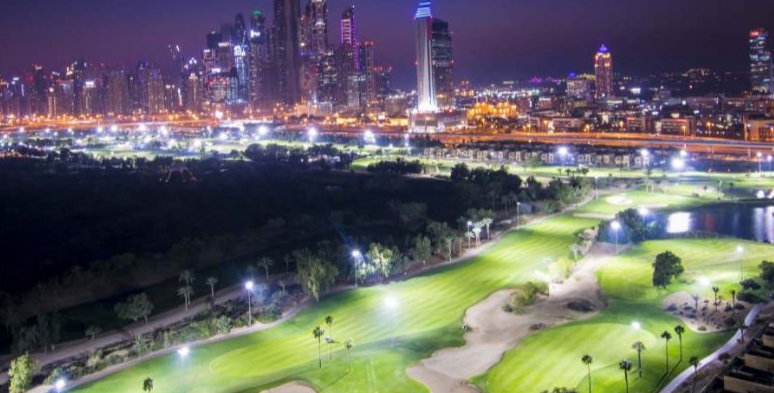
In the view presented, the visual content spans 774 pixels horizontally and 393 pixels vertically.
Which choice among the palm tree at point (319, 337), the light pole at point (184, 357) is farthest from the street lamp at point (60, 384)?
the palm tree at point (319, 337)

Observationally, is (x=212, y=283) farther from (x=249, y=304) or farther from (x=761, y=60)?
(x=761, y=60)

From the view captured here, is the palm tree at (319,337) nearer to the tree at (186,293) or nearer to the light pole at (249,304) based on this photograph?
the light pole at (249,304)

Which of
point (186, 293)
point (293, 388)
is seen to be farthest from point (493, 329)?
point (186, 293)

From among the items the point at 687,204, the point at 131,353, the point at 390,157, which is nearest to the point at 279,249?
the point at 131,353

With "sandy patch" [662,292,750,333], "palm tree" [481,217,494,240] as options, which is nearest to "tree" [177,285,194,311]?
"palm tree" [481,217,494,240]

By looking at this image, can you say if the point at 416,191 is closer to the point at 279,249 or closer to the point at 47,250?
the point at 279,249

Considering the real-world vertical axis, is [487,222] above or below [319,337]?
above

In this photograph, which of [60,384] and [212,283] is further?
[212,283]
